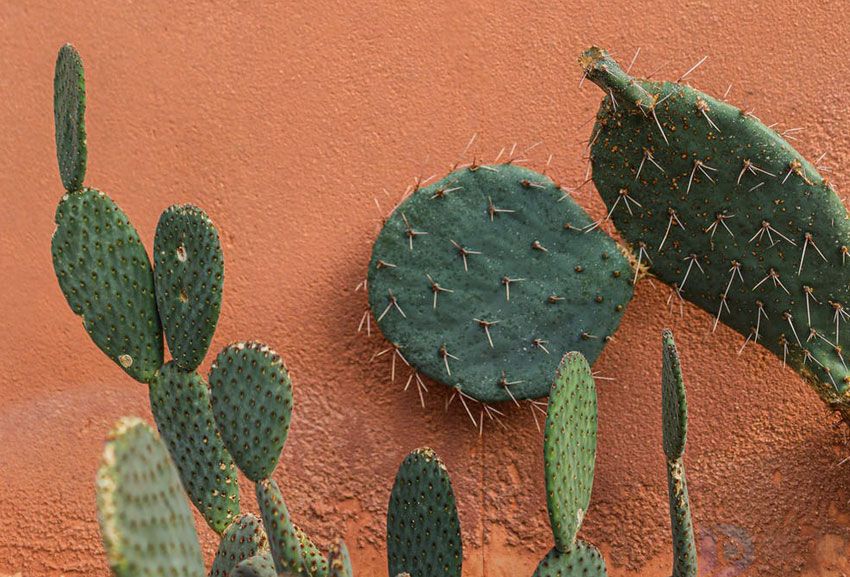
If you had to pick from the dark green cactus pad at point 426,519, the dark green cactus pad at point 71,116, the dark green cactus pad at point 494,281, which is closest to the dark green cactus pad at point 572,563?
the dark green cactus pad at point 426,519

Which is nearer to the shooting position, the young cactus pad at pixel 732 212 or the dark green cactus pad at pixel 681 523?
the dark green cactus pad at pixel 681 523

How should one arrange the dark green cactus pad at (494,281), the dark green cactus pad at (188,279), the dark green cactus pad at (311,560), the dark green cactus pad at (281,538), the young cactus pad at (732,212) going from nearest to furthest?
the dark green cactus pad at (281,538), the dark green cactus pad at (311,560), the dark green cactus pad at (188,279), the young cactus pad at (732,212), the dark green cactus pad at (494,281)

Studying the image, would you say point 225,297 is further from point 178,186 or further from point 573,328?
point 573,328

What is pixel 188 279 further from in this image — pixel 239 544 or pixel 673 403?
pixel 673 403

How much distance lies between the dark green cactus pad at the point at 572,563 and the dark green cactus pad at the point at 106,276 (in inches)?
32.3

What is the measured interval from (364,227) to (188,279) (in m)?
0.63

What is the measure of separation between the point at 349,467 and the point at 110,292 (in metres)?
0.71

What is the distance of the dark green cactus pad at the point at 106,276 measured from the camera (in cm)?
215

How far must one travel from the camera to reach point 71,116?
2.13 metres

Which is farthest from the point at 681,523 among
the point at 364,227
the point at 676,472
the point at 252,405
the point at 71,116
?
the point at 71,116

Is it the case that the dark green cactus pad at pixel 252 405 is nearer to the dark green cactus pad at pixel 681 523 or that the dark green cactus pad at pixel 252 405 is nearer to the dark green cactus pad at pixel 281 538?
the dark green cactus pad at pixel 281 538

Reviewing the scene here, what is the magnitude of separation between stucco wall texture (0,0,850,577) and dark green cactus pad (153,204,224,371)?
1.68ft

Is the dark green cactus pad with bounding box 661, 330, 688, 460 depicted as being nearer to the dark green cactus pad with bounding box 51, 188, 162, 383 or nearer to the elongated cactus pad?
the elongated cactus pad

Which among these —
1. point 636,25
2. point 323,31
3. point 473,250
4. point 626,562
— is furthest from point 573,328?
point 323,31
